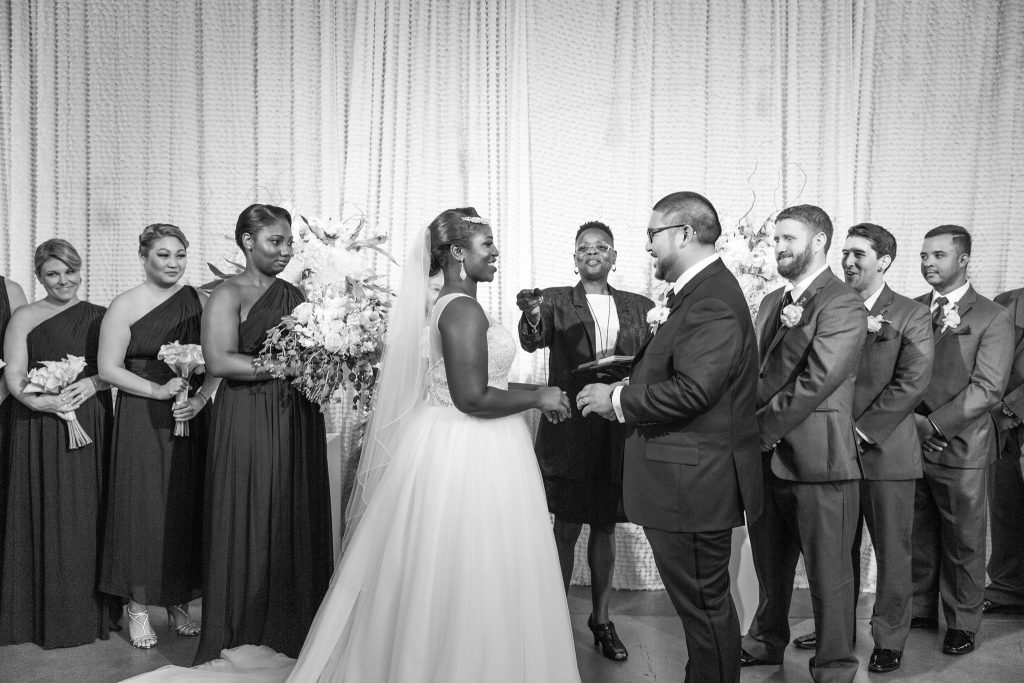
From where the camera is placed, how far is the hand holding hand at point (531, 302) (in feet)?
13.0

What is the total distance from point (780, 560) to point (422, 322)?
1.97 m

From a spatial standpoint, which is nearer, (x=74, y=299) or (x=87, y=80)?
(x=74, y=299)

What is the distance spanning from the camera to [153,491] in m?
3.91

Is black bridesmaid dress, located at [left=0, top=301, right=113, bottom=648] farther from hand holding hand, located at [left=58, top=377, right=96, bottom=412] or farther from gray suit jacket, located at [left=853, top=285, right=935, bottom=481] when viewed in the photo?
gray suit jacket, located at [left=853, top=285, right=935, bottom=481]

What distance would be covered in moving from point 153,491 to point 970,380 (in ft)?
12.9

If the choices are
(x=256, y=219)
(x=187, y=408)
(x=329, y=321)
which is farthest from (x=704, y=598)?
(x=187, y=408)

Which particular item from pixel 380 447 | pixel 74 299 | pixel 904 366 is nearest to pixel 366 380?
pixel 380 447

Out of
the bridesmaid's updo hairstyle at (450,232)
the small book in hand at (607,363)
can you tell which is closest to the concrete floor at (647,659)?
the small book in hand at (607,363)

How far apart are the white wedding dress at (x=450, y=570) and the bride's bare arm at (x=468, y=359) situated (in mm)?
92

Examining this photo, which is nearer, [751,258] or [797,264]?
[797,264]

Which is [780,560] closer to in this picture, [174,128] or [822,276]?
[822,276]

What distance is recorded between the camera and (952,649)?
4.01m

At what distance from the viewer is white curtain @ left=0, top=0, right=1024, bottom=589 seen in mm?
5289

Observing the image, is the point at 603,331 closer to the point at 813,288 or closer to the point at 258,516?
the point at 813,288
